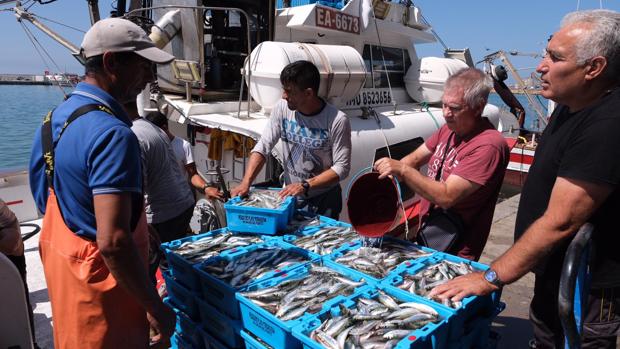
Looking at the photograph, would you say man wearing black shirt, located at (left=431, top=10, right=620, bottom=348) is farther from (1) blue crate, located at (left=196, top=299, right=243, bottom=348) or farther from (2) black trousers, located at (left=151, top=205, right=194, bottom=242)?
(2) black trousers, located at (left=151, top=205, right=194, bottom=242)

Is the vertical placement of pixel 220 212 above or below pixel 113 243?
below

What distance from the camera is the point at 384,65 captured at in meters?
8.40

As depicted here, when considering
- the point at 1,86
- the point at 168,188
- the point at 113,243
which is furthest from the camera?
the point at 1,86

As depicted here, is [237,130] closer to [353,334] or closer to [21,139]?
[353,334]

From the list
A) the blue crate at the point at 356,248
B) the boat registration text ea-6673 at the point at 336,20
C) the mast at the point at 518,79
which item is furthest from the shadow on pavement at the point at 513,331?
the mast at the point at 518,79

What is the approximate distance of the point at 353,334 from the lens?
1.90 m

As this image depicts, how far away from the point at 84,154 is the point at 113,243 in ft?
1.43

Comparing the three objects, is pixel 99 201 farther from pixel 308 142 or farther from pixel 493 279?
pixel 308 142

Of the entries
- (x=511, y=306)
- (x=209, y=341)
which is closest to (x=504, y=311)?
(x=511, y=306)

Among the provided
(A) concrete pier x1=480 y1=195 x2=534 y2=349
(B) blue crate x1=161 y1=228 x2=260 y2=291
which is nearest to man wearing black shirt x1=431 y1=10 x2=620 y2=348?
(A) concrete pier x1=480 y1=195 x2=534 y2=349

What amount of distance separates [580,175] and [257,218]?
2.13 metres

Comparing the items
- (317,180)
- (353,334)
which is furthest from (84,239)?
(317,180)

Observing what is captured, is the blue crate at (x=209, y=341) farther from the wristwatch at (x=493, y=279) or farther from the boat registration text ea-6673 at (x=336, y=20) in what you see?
the boat registration text ea-6673 at (x=336, y=20)

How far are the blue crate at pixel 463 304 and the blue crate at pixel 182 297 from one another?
1.25 meters
